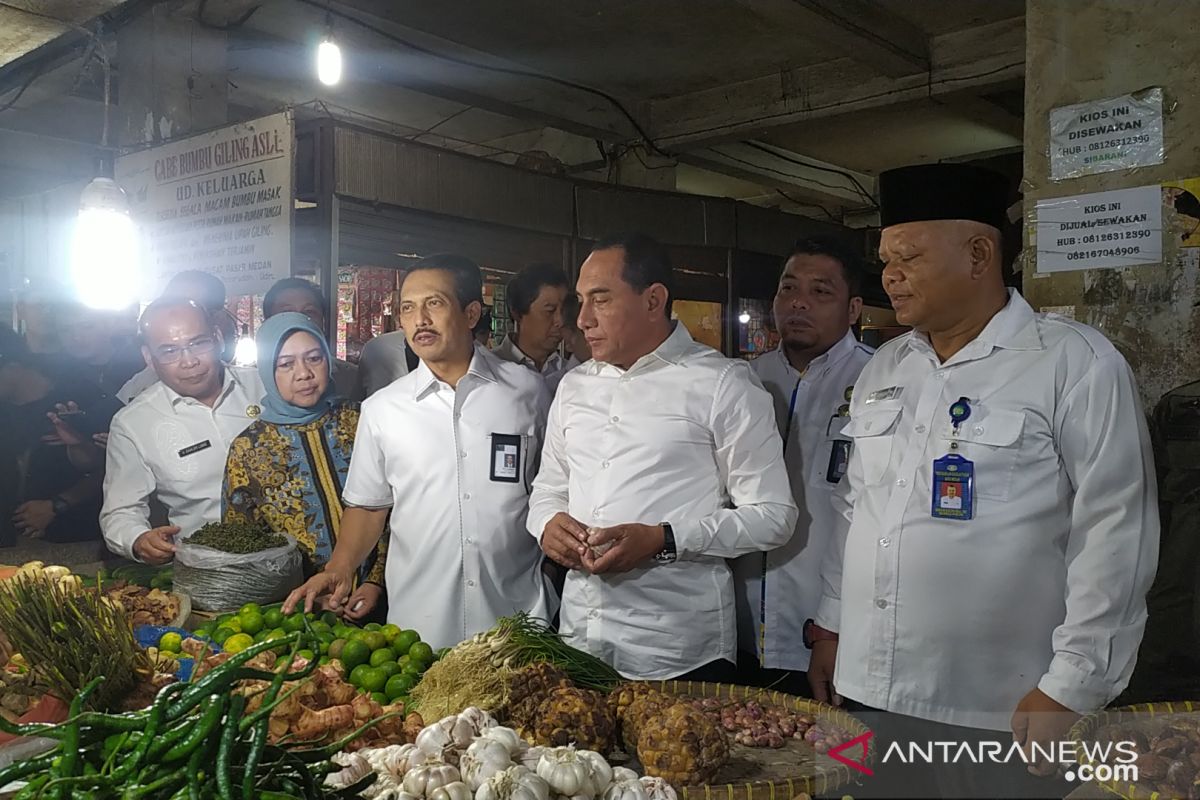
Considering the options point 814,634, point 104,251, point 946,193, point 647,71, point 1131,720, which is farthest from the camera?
point 647,71

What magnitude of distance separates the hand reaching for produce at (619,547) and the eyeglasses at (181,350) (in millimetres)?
1407

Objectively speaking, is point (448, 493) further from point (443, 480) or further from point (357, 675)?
point (357, 675)

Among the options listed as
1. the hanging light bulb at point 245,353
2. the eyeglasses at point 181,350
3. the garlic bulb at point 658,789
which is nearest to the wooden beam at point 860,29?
the hanging light bulb at point 245,353

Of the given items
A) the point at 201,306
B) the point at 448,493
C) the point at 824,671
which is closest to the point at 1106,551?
the point at 824,671

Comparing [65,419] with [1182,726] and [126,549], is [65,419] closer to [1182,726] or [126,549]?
[126,549]

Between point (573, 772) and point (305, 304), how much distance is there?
2.07 m

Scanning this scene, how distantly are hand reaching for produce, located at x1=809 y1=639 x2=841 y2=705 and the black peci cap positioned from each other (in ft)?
3.72

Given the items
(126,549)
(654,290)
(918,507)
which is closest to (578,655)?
(918,507)

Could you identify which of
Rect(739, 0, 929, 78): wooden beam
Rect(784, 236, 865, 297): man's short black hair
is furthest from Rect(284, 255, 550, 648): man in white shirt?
Rect(739, 0, 929, 78): wooden beam

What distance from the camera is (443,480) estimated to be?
2.78 meters

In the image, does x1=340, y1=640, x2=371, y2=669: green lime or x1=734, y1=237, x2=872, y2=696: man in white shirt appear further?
x1=734, y1=237, x2=872, y2=696: man in white shirt

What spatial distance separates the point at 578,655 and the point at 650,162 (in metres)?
5.16

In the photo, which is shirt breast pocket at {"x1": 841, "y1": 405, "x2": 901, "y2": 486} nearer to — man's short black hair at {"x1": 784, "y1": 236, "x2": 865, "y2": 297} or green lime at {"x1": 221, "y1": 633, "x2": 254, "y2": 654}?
man's short black hair at {"x1": 784, "y1": 236, "x2": 865, "y2": 297}

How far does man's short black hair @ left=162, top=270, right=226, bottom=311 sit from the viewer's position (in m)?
3.05
